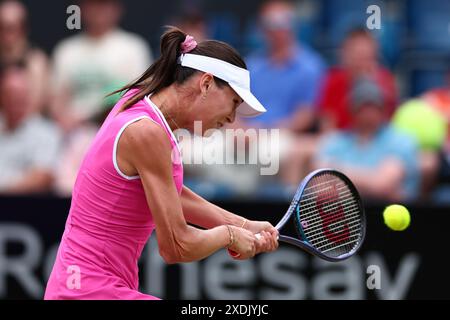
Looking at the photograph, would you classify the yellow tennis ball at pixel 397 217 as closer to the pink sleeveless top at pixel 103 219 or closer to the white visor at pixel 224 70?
the white visor at pixel 224 70

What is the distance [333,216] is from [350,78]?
338cm

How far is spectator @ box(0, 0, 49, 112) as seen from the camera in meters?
7.82

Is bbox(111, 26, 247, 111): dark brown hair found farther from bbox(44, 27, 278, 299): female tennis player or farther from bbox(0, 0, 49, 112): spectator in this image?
bbox(0, 0, 49, 112): spectator

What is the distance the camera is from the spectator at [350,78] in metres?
7.57

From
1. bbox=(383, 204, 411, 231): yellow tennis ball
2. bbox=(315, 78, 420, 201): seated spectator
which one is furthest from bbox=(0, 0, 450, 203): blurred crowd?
bbox=(383, 204, 411, 231): yellow tennis ball

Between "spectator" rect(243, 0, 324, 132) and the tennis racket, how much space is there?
3039mm

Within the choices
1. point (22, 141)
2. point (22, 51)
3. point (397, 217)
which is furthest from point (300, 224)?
point (22, 51)

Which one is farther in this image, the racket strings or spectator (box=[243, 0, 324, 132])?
spectator (box=[243, 0, 324, 132])

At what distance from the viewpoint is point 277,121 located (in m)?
7.57

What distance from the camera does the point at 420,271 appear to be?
21.9ft

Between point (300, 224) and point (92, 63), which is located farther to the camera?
point (92, 63)

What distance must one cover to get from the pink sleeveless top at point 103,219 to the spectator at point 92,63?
392cm

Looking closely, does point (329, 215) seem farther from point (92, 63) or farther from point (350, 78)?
point (92, 63)

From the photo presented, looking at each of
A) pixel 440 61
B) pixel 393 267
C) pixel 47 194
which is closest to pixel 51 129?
pixel 47 194
